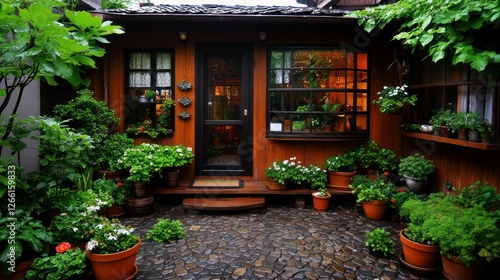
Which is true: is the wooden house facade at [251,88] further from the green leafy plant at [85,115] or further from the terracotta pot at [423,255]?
the terracotta pot at [423,255]

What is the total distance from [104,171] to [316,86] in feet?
14.8

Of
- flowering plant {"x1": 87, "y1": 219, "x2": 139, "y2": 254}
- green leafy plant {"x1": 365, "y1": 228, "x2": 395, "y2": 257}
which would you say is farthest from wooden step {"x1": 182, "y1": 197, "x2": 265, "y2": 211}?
green leafy plant {"x1": 365, "y1": 228, "x2": 395, "y2": 257}

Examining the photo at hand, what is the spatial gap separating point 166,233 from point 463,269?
11.9 ft

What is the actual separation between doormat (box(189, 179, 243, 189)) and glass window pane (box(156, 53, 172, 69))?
8.37 feet

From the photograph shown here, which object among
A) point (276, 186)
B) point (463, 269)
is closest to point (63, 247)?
point (276, 186)

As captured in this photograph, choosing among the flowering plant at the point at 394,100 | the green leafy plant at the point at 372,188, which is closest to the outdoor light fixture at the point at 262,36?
the flowering plant at the point at 394,100

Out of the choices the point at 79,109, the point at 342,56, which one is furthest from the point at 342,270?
the point at 79,109

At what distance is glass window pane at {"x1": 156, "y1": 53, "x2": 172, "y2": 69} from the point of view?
6.92m

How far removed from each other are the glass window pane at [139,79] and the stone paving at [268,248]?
282cm

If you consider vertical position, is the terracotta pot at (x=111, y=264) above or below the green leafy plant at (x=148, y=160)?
below

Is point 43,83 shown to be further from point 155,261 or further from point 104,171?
point 155,261

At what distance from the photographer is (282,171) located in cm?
629

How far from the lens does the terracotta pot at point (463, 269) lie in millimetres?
3288

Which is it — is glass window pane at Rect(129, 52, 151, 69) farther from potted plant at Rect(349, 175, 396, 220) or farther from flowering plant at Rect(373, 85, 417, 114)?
potted plant at Rect(349, 175, 396, 220)
